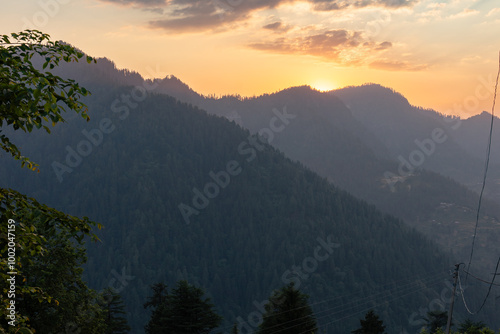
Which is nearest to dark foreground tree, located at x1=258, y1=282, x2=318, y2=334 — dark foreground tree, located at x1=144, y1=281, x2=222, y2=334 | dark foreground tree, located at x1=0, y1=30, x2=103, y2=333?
dark foreground tree, located at x1=144, y1=281, x2=222, y2=334

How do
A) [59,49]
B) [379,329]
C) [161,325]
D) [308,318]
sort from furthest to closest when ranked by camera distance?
[379,329] → [161,325] → [308,318] → [59,49]

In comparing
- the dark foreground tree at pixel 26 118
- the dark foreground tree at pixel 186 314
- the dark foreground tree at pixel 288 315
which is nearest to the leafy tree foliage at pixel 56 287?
the dark foreground tree at pixel 26 118

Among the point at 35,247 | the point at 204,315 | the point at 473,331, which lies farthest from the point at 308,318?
the point at 35,247

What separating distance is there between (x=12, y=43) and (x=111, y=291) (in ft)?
172

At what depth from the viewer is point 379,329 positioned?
A: 52.8 meters

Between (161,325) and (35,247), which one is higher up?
(161,325)

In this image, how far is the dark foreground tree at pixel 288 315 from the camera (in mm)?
44469

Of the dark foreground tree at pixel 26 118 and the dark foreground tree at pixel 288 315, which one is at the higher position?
the dark foreground tree at pixel 288 315

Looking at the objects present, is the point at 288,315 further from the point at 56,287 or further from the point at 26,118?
the point at 26,118

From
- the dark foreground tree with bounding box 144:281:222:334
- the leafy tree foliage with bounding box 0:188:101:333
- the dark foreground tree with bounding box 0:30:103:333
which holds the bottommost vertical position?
the dark foreground tree with bounding box 0:30:103:333

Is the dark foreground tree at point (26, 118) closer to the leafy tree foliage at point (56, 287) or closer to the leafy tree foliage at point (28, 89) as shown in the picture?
the leafy tree foliage at point (28, 89)

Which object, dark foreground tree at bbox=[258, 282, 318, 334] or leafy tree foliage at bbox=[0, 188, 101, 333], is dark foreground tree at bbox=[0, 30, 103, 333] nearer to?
leafy tree foliage at bbox=[0, 188, 101, 333]

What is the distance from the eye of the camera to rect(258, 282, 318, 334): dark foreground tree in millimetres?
44469

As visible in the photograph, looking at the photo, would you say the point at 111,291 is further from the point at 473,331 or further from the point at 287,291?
the point at 473,331
